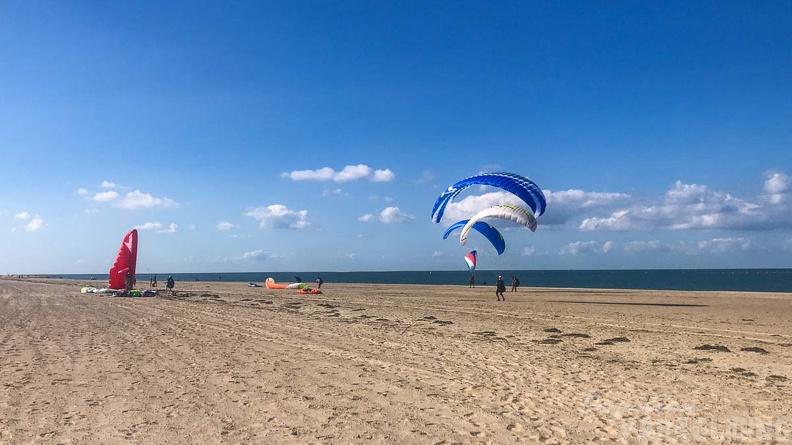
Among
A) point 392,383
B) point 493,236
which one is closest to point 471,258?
point 493,236

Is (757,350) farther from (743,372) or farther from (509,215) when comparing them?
(509,215)

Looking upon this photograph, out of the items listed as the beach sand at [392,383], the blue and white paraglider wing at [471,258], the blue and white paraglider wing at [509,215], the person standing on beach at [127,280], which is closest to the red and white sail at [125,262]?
the person standing on beach at [127,280]

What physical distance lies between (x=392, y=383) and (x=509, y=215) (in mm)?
18464

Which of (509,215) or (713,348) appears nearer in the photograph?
(713,348)

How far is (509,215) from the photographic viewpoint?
2566 cm

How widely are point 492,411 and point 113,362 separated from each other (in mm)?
7317

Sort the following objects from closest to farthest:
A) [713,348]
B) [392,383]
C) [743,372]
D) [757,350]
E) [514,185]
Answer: [392,383] → [743,372] → [757,350] → [713,348] → [514,185]

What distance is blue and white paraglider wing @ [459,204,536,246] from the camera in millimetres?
24625

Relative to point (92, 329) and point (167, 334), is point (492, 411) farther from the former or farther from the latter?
point (92, 329)

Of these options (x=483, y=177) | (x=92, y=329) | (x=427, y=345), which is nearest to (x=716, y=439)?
(x=427, y=345)

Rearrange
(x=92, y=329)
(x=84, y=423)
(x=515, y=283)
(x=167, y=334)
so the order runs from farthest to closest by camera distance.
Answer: (x=515, y=283) → (x=92, y=329) → (x=167, y=334) → (x=84, y=423)

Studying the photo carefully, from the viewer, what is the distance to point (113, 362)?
32.3 feet

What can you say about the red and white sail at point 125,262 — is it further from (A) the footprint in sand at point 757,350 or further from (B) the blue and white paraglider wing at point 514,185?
(A) the footprint in sand at point 757,350

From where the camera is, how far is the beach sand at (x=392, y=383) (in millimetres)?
6094
